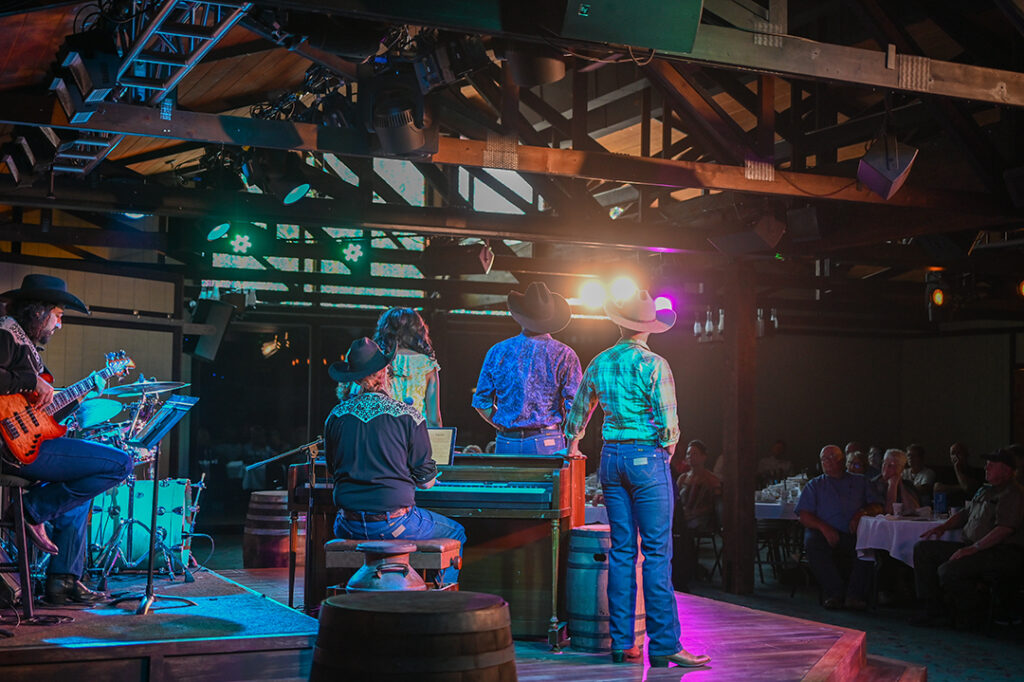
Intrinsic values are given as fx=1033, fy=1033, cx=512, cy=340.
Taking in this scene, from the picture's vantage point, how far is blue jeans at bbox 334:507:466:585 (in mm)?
5141

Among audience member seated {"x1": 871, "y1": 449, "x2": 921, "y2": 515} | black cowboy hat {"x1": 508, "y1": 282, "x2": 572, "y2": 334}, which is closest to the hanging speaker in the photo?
black cowboy hat {"x1": 508, "y1": 282, "x2": 572, "y2": 334}

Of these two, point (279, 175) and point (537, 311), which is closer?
point (537, 311)

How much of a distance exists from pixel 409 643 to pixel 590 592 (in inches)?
112

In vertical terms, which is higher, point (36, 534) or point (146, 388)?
point (146, 388)

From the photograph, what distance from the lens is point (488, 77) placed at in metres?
10.2

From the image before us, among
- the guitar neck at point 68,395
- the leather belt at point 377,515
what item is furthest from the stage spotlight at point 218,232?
the leather belt at point 377,515

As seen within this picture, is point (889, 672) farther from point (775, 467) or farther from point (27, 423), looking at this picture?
point (775, 467)

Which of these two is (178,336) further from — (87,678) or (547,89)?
(87,678)

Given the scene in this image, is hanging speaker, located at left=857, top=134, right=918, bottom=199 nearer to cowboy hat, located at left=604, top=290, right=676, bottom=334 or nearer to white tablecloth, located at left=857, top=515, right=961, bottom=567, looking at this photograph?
cowboy hat, located at left=604, top=290, right=676, bottom=334

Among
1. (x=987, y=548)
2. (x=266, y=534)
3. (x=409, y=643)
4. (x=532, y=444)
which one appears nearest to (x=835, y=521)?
(x=987, y=548)

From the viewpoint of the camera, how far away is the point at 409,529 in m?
5.22

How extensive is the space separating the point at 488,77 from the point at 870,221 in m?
3.87

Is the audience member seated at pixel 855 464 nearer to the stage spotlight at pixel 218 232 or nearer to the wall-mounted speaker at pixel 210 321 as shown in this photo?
the stage spotlight at pixel 218 232

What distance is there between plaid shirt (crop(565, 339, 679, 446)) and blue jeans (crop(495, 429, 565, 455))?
2.87ft
